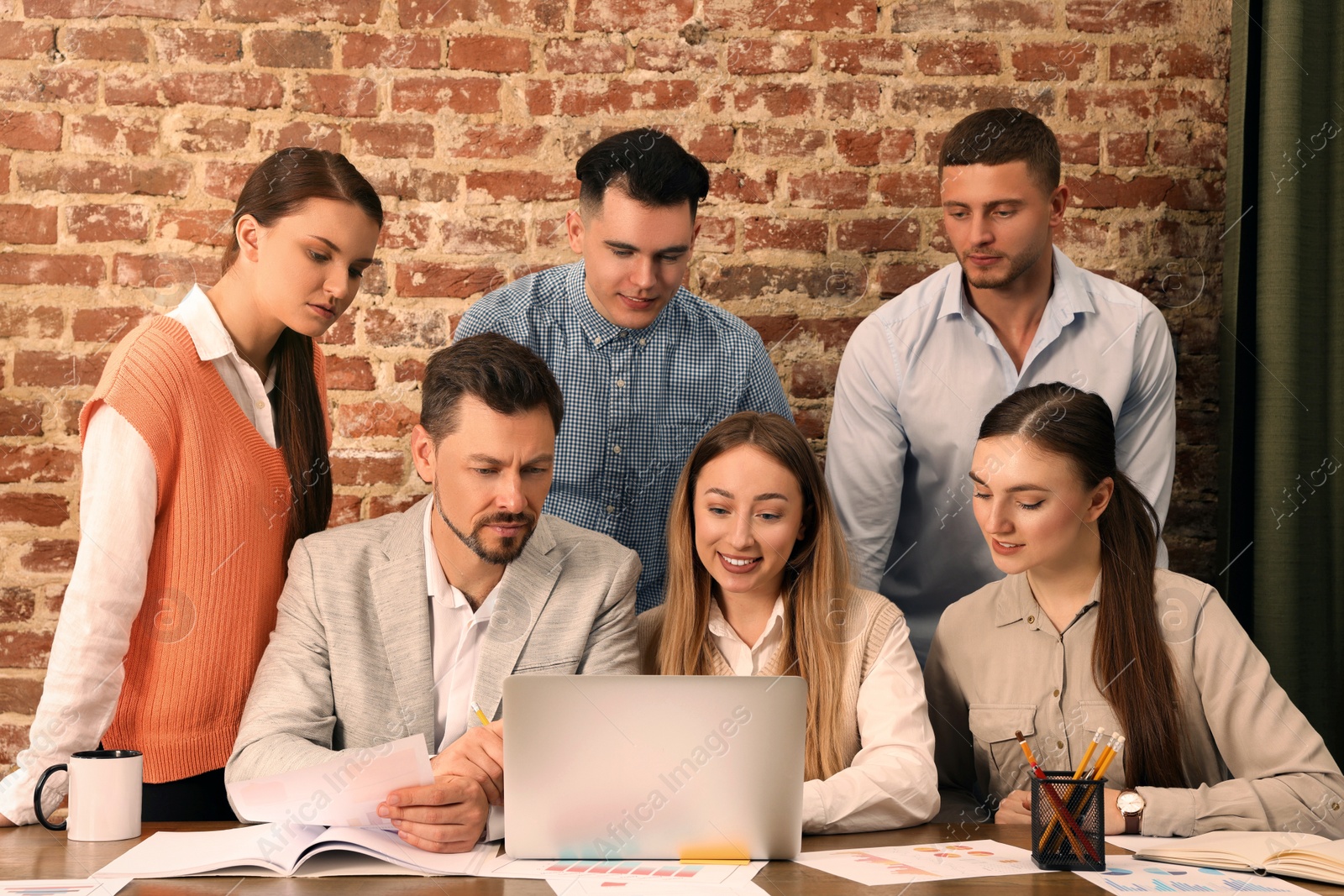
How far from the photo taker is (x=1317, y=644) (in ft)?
7.98

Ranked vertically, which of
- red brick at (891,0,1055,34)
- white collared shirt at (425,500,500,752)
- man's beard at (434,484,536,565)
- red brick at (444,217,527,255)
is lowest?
white collared shirt at (425,500,500,752)

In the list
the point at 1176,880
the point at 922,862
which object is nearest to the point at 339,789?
the point at 922,862

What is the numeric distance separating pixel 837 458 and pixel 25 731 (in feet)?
6.18

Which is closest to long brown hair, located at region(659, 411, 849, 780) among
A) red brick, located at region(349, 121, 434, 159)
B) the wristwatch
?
the wristwatch

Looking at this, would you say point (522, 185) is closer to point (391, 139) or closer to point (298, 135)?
point (391, 139)

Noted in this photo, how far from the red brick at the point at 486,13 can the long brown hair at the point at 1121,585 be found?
138 centimetres

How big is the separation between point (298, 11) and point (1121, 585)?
2.09 metres

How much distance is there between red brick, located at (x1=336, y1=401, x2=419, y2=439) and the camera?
8.53 ft

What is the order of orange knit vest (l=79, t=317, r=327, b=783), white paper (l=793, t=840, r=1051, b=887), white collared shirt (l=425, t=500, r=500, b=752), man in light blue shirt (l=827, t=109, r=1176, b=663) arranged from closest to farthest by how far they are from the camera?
white paper (l=793, t=840, r=1051, b=887) < orange knit vest (l=79, t=317, r=327, b=783) < white collared shirt (l=425, t=500, r=500, b=752) < man in light blue shirt (l=827, t=109, r=1176, b=663)

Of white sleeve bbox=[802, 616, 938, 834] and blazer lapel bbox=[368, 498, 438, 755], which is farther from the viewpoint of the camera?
blazer lapel bbox=[368, 498, 438, 755]

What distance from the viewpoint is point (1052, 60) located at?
8.54 ft

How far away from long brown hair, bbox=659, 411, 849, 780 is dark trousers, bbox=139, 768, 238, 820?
2.42 feet

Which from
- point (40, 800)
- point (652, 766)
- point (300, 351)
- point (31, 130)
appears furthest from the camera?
point (31, 130)

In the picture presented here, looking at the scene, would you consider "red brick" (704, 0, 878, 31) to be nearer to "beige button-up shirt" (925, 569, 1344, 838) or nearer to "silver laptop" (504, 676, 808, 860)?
"beige button-up shirt" (925, 569, 1344, 838)
